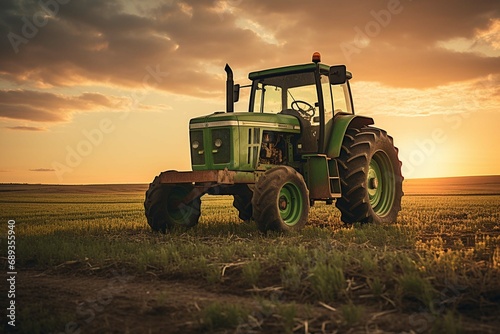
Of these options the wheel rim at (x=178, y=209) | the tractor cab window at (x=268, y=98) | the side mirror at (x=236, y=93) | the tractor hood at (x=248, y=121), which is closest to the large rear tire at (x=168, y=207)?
the wheel rim at (x=178, y=209)

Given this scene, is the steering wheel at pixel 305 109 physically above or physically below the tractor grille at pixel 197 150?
above

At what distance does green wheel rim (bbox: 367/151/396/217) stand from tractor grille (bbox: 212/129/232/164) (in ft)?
12.5

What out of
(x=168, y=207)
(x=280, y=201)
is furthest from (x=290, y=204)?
(x=168, y=207)

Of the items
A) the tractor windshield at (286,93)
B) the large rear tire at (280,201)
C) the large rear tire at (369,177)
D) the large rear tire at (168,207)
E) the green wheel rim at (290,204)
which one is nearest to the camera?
the large rear tire at (280,201)

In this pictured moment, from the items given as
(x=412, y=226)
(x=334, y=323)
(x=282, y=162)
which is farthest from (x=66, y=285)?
(x=412, y=226)

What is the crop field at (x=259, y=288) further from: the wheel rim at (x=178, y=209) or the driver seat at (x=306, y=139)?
the driver seat at (x=306, y=139)

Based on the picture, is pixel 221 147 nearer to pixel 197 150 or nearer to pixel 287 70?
pixel 197 150

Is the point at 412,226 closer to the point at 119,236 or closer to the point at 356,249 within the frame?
the point at 356,249

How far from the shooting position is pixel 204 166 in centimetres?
1087

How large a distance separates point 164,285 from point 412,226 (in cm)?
696

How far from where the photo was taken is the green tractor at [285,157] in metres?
10.2

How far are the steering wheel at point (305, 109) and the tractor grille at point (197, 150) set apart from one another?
2270 mm

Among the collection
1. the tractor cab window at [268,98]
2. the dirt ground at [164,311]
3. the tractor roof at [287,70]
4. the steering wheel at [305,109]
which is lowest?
the dirt ground at [164,311]

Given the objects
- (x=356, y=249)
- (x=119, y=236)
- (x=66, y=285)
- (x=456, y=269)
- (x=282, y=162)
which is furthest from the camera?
(x=282, y=162)
